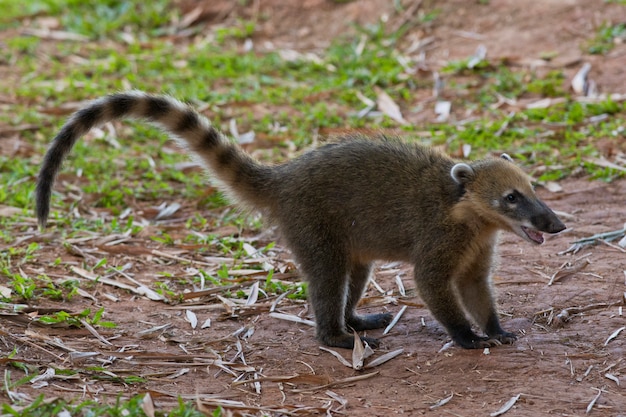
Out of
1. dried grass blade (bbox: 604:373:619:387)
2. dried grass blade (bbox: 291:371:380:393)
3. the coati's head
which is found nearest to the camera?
dried grass blade (bbox: 604:373:619:387)

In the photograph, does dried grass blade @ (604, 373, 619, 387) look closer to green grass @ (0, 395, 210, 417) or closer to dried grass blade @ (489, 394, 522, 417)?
dried grass blade @ (489, 394, 522, 417)

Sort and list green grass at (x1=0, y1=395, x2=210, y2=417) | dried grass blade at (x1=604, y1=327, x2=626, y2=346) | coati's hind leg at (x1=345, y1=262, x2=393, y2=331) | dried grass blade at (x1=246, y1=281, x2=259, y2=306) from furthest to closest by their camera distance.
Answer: dried grass blade at (x1=246, y1=281, x2=259, y2=306) < coati's hind leg at (x1=345, y1=262, x2=393, y2=331) < dried grass blade at (x1=604, y1=327, x2=626, y2=346) < green grass at (x1=0, y1=395, x2=210, y2=417)

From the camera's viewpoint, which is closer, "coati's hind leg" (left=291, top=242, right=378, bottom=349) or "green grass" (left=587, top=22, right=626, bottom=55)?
"coati's hind leg" (left=291, top=242, right=378, bottom=349)

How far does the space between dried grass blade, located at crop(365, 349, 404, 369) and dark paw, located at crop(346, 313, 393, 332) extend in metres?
0.54

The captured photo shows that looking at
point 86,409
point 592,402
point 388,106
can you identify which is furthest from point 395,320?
point 388,106

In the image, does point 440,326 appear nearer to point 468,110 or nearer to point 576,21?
point 468,110

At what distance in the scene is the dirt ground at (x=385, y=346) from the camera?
4.96 m

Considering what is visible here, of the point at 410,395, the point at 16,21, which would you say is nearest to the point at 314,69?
the point at 16,21

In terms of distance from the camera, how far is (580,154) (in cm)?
861

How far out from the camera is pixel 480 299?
6.00 meters

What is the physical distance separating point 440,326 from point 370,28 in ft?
23.3

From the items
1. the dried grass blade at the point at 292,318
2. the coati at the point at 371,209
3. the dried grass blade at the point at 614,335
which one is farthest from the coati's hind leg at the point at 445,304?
the dried grass blade at the point at 292,318

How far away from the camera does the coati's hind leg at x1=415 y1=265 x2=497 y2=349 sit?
18.9ft

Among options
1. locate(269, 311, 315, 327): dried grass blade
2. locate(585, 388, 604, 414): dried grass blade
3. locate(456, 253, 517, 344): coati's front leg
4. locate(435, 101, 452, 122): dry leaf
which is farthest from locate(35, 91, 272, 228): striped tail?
locate(435, 101, 452, 122): dry leaf
